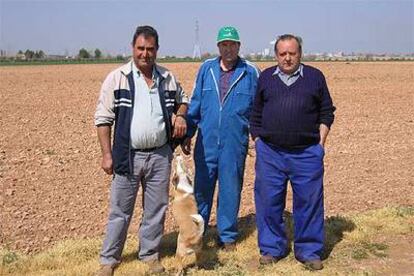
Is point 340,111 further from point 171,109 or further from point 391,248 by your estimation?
point 171,109

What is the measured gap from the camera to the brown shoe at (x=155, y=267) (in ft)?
14.8

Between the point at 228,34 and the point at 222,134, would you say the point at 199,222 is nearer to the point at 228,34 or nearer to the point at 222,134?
the point at 222,134

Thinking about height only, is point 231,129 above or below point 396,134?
above

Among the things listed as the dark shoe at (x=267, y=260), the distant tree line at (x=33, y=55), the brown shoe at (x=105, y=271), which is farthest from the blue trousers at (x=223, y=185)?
the distant tree line at (x=33, y=55)

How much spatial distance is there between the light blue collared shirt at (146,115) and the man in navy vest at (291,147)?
2.96 ft

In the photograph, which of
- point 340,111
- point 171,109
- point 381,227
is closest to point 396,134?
point 340,111

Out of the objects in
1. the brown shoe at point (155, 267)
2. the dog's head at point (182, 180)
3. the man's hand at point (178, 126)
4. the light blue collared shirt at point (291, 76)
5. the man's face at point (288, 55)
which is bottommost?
the brown shoe at point (155, 267)

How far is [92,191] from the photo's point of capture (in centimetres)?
712

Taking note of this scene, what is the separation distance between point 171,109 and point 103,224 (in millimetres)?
2007

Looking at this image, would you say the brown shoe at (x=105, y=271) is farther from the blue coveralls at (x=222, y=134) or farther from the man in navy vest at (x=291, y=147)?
the man in navy vest at (x=291, y=147)

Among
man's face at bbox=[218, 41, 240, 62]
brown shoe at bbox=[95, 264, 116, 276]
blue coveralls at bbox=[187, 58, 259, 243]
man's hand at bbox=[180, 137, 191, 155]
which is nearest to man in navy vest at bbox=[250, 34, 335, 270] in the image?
blue coveralls at bbox=[187, 58, 259, 243]

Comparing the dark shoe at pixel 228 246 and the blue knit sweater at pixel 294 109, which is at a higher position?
the blue knit sweater at pixel 294 109

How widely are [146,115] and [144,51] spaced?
1.55ft

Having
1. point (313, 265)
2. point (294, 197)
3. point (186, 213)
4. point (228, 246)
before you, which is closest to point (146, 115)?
point (186, 213)
